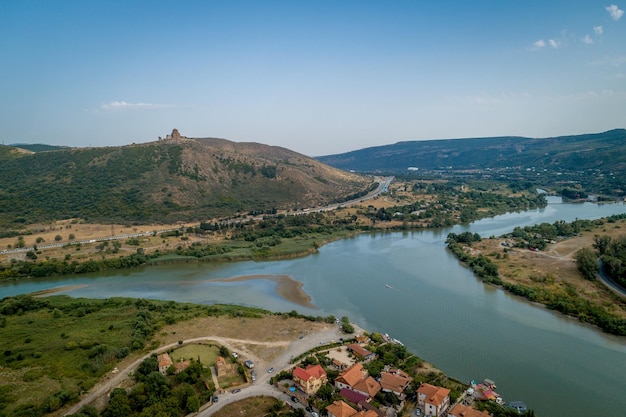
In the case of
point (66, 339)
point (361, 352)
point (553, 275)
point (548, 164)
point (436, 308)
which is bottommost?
point (436, 308)

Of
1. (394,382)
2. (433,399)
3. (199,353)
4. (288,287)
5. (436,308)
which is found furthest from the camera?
(288,287)

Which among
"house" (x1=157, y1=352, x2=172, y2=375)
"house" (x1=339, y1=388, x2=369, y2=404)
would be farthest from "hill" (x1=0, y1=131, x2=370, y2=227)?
"house" (x1=339, y1=388, x2=369, y2=404)

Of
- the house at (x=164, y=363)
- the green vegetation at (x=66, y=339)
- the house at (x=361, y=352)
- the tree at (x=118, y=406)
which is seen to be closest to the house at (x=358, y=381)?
the house at (x=361, y=352)

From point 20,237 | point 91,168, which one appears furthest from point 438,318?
point 91,168

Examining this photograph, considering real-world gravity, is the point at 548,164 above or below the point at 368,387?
above

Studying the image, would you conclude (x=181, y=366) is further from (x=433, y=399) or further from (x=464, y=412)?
(x=464, y=412)

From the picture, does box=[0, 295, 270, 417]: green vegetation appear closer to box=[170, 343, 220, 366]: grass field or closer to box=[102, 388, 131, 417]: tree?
box=[102, 388, 131, 417]: tree

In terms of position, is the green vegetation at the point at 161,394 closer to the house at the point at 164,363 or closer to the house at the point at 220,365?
the house at the point at 164,363

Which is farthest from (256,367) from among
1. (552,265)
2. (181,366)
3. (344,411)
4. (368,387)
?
(552,265)
